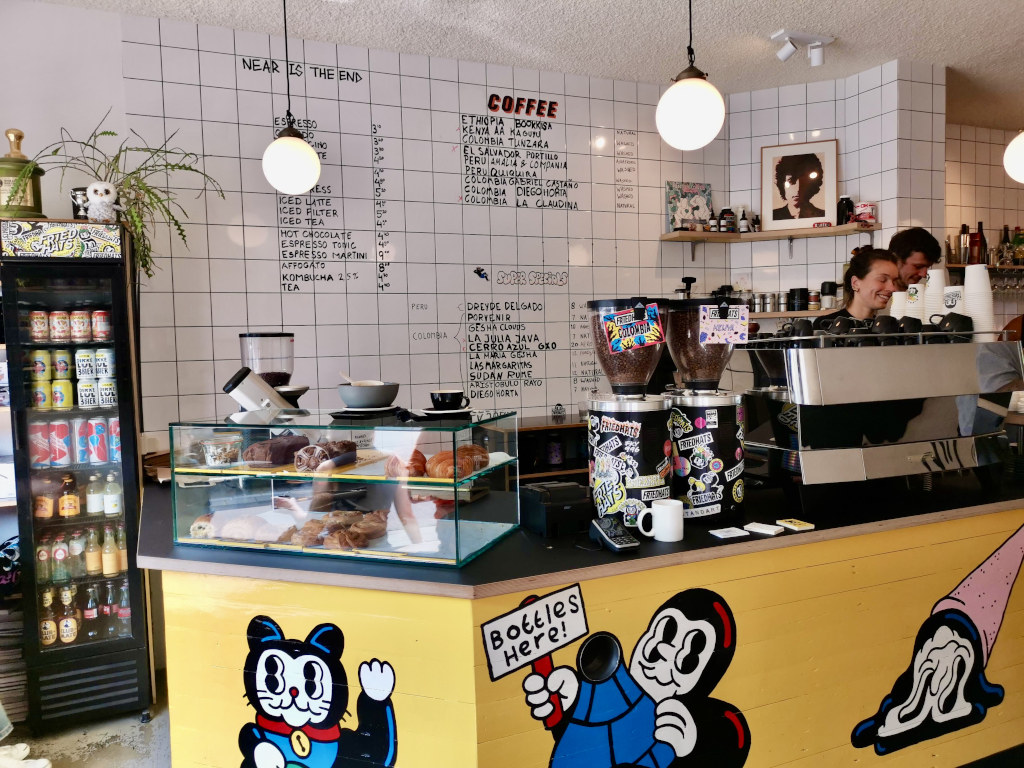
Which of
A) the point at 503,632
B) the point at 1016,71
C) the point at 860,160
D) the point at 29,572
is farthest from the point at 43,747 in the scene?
the point at 1016,71

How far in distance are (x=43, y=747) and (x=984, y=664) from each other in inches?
126

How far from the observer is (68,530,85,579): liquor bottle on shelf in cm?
289

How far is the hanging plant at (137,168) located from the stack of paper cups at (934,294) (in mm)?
2990

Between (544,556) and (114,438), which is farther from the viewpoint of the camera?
(114,438)

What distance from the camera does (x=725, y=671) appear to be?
1.63 meters

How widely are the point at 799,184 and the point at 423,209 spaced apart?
2.48 meters

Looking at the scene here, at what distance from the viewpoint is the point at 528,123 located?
436cm

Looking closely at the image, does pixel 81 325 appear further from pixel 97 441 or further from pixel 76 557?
pixel 76 557

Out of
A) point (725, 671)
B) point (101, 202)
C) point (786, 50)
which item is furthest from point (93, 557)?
point (786, 50)

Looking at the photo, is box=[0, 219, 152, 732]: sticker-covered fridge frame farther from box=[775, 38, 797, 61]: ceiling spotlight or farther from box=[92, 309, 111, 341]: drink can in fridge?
box=[775, 38, 797, 61]: ceiling spotlight

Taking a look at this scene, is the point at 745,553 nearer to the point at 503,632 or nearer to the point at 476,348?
the point at 503,632

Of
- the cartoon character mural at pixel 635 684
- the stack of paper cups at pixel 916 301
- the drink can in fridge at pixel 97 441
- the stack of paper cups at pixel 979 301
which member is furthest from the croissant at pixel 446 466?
the drink can in fridge at pixel 97 441

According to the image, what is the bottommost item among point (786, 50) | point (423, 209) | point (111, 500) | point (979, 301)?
point (111, 500)

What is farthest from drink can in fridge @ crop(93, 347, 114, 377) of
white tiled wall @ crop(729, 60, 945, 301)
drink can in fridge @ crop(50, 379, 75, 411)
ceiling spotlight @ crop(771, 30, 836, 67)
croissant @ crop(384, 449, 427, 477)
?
white tiled wall @ crop(729, 60, 945, 301)
